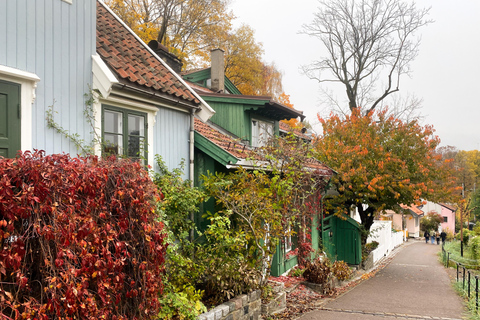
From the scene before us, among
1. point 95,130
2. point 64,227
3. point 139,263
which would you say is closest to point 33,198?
point 64,227

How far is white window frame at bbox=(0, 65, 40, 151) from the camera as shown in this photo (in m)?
5.21

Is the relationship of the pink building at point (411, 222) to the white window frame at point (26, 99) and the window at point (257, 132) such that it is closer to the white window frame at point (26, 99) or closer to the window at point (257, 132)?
the window at point (257, 132)

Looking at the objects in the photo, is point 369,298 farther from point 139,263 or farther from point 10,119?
point 10,119

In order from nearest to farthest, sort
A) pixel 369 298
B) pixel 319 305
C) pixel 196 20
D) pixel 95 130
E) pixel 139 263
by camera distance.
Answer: pixel 139 263
pixel 95 130
pixel 319 305
pixel 369 298
pixel 196 20

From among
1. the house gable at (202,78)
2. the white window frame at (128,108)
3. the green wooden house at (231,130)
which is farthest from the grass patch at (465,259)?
the white window frame at (128,108)

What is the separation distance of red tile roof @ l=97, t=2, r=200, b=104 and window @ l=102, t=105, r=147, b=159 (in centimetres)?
65

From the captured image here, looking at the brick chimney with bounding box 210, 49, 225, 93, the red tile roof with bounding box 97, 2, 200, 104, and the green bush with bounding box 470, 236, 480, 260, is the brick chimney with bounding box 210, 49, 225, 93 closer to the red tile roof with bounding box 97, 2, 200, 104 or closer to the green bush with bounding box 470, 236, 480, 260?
the red tile roof with bounding box 97, 2, 200, 104

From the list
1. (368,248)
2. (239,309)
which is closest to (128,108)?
(239,309)

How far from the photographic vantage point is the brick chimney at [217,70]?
14.9m

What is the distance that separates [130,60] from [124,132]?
6.16 ft

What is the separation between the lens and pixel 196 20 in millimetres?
21594

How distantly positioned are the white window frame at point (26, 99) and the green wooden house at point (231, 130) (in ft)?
13.5

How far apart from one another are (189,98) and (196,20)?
1492 cm

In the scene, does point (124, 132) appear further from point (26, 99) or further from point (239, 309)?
point (239, 309)
